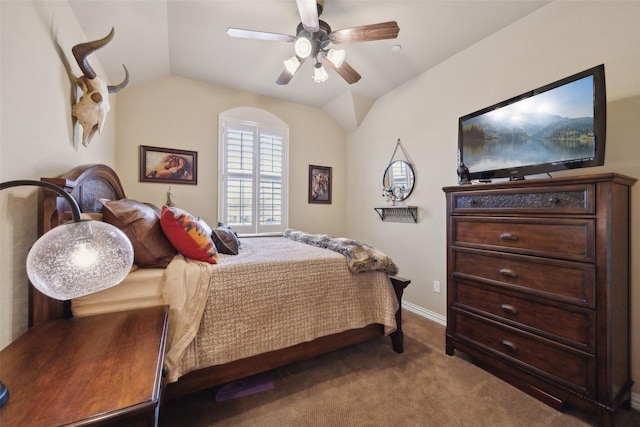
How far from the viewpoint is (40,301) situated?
1156 mm

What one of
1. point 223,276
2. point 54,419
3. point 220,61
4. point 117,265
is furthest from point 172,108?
point 54,419

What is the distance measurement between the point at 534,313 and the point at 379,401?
3.69 feet

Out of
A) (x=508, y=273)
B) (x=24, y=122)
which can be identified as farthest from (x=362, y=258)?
(x=24, y=122)

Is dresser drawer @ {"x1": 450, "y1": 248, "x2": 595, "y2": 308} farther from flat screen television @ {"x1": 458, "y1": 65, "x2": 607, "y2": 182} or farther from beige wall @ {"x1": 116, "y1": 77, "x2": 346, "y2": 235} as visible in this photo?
beige wall @ {"x1": 116, "y1": 77, "x2": 346, "y2": 235}

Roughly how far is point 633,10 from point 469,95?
106 centimetres

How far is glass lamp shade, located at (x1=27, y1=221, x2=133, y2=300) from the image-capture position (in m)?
0.78

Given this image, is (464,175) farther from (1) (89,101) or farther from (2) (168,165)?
(2) (168,165)

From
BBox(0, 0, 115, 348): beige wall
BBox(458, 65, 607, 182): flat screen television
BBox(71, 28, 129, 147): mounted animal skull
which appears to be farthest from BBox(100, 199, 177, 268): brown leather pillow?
BBox(458, 65, 607, 182): flat screen television

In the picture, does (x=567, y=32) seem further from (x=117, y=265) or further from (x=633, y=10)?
(x=117, y=265)

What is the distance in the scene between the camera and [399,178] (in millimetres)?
3320

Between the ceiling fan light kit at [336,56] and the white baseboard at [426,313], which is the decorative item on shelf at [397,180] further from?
the ceiling fan light kit at [336,56]

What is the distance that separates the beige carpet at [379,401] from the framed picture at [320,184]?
2.55 metres

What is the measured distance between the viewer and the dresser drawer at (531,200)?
4.73 feet

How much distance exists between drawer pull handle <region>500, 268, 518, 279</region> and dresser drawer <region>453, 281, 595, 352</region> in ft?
0.40
